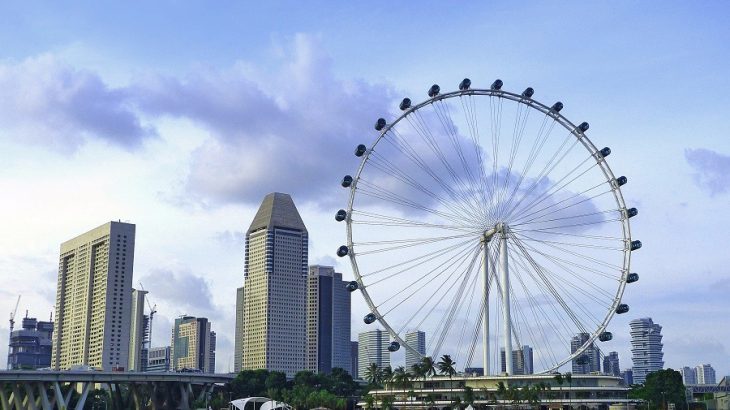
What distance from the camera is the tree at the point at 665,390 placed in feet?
571

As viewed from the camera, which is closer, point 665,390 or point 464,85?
point 464,85

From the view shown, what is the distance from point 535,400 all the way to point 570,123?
140 ft

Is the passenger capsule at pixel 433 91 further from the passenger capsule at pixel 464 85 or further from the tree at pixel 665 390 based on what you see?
A: the tree at pixel 665 390

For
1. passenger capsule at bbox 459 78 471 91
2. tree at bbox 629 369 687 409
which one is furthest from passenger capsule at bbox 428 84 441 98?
tree at bbox 629 369 687 409

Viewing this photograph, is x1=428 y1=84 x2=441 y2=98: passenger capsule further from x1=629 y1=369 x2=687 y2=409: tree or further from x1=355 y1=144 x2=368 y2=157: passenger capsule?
x1=629 y1=369 x2=687 y2=409: tree

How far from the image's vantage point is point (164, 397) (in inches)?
7849

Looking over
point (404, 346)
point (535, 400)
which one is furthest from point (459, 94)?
point (535, 400)

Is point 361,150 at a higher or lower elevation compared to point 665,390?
higher

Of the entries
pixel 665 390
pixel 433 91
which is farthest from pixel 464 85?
pixel 665 390

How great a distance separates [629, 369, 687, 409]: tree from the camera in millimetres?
174125

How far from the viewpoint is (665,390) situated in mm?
176125

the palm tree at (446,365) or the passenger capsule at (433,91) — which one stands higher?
the passenger capsule at (433,91)

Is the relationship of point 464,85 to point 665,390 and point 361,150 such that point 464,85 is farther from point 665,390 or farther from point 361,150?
point 665,390

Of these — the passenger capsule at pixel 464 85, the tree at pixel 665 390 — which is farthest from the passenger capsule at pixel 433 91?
the tree at pixel 665 390
